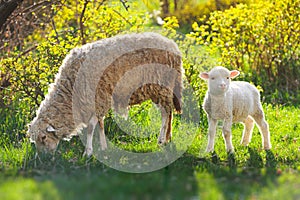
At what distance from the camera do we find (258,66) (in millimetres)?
10539

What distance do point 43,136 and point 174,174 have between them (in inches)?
77.3

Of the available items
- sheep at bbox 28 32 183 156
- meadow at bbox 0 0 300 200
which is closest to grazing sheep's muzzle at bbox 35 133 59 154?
sheep at bbox 28 32 183 156

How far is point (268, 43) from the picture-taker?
1025 cm

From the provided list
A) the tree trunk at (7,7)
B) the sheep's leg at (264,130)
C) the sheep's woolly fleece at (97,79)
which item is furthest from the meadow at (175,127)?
the tree trunk at (7,7)

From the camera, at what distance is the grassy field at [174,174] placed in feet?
13.5

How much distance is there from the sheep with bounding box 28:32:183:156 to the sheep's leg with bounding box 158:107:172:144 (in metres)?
0.40

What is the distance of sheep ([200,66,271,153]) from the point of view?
250 inches

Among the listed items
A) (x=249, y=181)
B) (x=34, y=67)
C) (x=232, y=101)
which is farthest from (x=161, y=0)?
(x=249, y=181)

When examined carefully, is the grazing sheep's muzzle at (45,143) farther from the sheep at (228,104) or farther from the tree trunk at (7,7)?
the tree trunk at (7,7)

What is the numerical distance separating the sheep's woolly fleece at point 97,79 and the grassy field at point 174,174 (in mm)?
465

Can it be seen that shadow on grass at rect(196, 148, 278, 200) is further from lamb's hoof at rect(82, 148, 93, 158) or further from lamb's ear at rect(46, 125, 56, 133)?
lamb's ear at rect(46, 125, 56, 133)

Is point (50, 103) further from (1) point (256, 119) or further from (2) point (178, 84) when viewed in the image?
(1) point (256, 119)

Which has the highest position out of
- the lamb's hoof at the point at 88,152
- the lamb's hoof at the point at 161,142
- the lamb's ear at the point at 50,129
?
the lamb's ear at the point at 50,129

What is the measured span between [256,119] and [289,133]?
106cm
